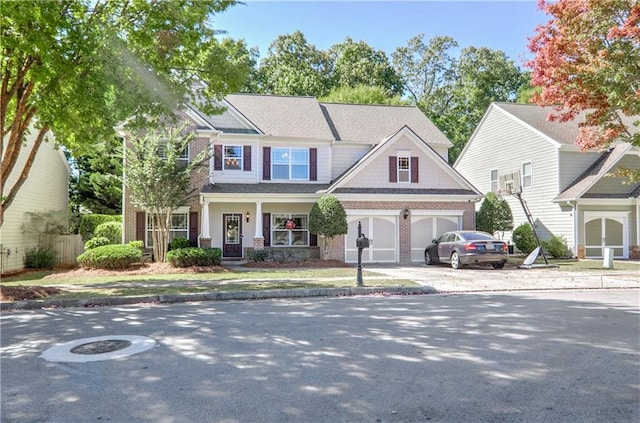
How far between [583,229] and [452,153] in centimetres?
2016

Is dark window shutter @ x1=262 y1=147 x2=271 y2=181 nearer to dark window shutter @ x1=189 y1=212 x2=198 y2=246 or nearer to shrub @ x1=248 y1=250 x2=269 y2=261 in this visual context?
dark window shutter @ x1=189 y1=212 x2=198 y2=246

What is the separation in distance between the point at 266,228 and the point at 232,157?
3.73 meters

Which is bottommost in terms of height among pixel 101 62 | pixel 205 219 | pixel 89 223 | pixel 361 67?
pixel 89 223

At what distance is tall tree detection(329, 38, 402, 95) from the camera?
44.7m

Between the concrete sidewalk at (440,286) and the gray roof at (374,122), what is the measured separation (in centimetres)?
980

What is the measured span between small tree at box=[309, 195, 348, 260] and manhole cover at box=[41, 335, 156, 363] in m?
12.8

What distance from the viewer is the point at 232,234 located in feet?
70.9

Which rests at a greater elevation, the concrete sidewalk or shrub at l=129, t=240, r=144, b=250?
shrub at l=129, t=240, r=144, b=250

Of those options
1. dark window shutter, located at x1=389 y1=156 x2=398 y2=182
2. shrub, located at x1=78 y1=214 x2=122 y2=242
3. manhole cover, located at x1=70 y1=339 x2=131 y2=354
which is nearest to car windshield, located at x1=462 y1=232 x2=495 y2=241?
dark window shutter, located at x1=389 y1=156 x2=398 y2=182

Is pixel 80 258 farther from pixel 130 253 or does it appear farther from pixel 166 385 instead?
pixel 166 385

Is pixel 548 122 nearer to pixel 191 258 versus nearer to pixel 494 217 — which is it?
pixel 494 217

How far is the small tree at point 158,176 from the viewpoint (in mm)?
17062

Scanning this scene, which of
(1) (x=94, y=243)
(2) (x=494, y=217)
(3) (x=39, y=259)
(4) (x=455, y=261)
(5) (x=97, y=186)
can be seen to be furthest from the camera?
(5) (x=97, y=186)

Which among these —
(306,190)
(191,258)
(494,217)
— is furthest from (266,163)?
(494,217)
